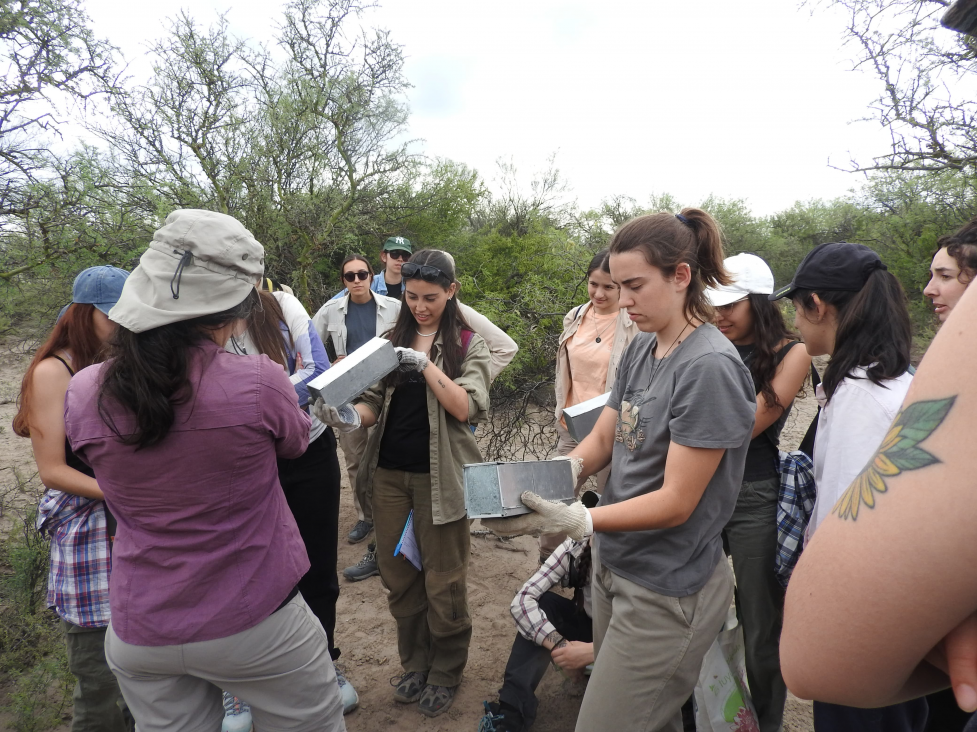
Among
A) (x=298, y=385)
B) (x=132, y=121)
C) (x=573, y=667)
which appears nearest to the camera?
(x=573, y=667)

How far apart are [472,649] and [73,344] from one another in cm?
269

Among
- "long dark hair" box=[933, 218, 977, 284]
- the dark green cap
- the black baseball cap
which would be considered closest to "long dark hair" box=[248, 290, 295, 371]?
the black baseball cap

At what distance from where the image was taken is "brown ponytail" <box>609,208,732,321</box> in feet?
5.63

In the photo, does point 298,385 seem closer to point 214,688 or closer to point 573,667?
point 214,688

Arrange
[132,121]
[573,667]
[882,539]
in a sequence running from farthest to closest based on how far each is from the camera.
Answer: [132,121], [573,667], [882,539]

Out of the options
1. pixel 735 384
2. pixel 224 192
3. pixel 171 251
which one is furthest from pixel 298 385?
pixel 224 192

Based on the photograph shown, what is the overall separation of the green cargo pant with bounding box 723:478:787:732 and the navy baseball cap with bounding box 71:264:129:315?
8.49 feet

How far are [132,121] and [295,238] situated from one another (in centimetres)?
299

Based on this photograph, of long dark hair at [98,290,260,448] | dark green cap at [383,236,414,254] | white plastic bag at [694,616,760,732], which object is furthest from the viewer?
dark green cap at [383,236,414,254]

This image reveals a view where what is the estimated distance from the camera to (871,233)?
43.7 feet

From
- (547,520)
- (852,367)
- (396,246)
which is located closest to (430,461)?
(547,520)

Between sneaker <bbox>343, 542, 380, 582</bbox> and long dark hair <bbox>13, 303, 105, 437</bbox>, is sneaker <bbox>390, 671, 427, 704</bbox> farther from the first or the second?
long dark hair <bbox>13, 303, 105, 437</bbox>

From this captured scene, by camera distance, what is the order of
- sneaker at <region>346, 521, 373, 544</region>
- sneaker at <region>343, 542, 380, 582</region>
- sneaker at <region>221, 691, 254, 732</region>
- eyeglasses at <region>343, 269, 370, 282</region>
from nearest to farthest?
sneaker at <region>221, 691, 254, 732</region>
sneaker at <region>343, 542, 380, 582</region>
eyeglasses at <region>343, 269, 370, 282</region>
sneaker at <region>346, 521, 373, 544</region>

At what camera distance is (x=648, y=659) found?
5.41 feet
